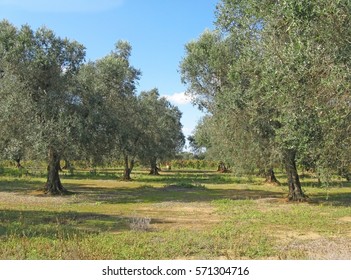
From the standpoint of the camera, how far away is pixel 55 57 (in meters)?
34.6

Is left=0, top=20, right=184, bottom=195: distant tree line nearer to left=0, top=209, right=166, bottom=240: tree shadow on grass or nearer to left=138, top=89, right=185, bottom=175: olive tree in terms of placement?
left=0, top=209, right=166, bottom=240: tree shadow on grass

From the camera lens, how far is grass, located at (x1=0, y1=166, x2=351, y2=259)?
1395cm

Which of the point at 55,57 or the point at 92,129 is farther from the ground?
the point at 55,57

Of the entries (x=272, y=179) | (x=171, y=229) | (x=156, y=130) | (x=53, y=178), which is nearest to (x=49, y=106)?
(x=53, y=178)

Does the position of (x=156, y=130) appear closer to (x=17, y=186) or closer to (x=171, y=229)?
(x=17, y=186)

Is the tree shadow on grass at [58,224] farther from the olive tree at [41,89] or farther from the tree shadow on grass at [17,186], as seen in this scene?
the tree shadow on grass at [17,186]

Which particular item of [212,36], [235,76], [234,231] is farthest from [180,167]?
[234,231]

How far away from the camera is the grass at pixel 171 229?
13953 millimetres

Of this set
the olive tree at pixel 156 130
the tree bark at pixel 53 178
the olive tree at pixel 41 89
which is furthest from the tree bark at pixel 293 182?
the olive tree at pixel 156 130

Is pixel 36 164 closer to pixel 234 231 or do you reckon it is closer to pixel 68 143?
pixel 68 143

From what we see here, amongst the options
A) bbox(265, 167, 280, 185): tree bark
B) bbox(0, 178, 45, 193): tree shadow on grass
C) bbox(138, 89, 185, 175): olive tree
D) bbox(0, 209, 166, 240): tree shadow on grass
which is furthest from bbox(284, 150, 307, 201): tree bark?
bbox(138, 89, 185, 175): olive tree

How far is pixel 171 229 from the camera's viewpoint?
19172mm

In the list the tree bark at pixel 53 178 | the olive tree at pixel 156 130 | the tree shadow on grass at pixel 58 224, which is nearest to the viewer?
the tree shadow on grass at pixel 58 224

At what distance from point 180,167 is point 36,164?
88367 millimetres
